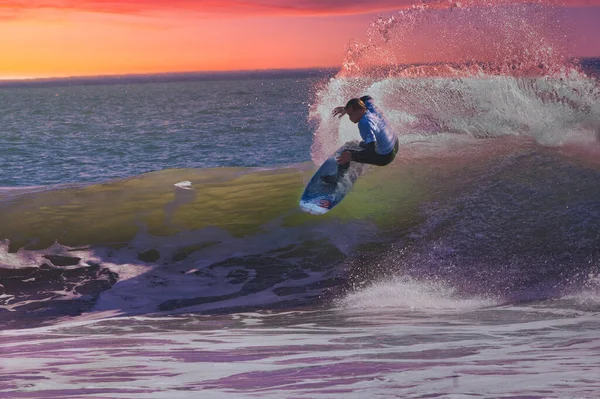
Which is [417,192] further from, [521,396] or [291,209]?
[521,396]

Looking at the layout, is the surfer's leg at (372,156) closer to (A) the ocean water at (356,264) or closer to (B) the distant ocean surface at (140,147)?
(A) the ocean water at (356,264)

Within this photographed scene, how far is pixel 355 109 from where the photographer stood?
1085cm

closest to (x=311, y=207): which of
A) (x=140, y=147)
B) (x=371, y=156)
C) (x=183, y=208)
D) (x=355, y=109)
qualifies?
(x=371, y=156)

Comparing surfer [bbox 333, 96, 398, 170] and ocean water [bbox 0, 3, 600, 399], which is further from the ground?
surfer [bbox 333, 96, 398, 170]

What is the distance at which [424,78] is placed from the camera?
691 inches

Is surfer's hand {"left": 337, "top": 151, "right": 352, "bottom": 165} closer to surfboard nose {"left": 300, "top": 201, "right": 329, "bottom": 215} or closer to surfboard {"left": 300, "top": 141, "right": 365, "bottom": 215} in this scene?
surfboard {"left": 300, "top": 141, "right": 365, "bottom": 215}

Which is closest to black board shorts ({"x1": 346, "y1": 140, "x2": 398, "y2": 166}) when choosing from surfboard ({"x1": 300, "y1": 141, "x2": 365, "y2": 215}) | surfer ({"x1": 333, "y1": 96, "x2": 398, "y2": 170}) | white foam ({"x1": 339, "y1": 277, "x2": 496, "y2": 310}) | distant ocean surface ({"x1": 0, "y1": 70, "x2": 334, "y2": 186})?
surfer ({"x1": 333, "y1": 96, "x2": 398, "y2": 170})

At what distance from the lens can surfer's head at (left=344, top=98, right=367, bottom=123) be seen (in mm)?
10812

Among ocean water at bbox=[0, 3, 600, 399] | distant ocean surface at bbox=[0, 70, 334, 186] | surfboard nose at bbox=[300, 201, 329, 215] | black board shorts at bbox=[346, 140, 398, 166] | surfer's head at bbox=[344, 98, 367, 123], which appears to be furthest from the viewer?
distant ocean surface at bbox=[0, 70, 334, 186]

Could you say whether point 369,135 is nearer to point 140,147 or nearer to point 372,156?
point 372,156

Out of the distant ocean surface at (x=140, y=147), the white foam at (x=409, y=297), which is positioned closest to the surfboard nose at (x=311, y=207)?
the white foam at (x=409, y=297)

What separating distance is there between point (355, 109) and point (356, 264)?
2.30 metres

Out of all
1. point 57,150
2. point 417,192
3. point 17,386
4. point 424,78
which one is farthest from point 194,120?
point 17,386

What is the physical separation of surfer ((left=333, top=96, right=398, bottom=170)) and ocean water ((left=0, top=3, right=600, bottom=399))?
127cm
